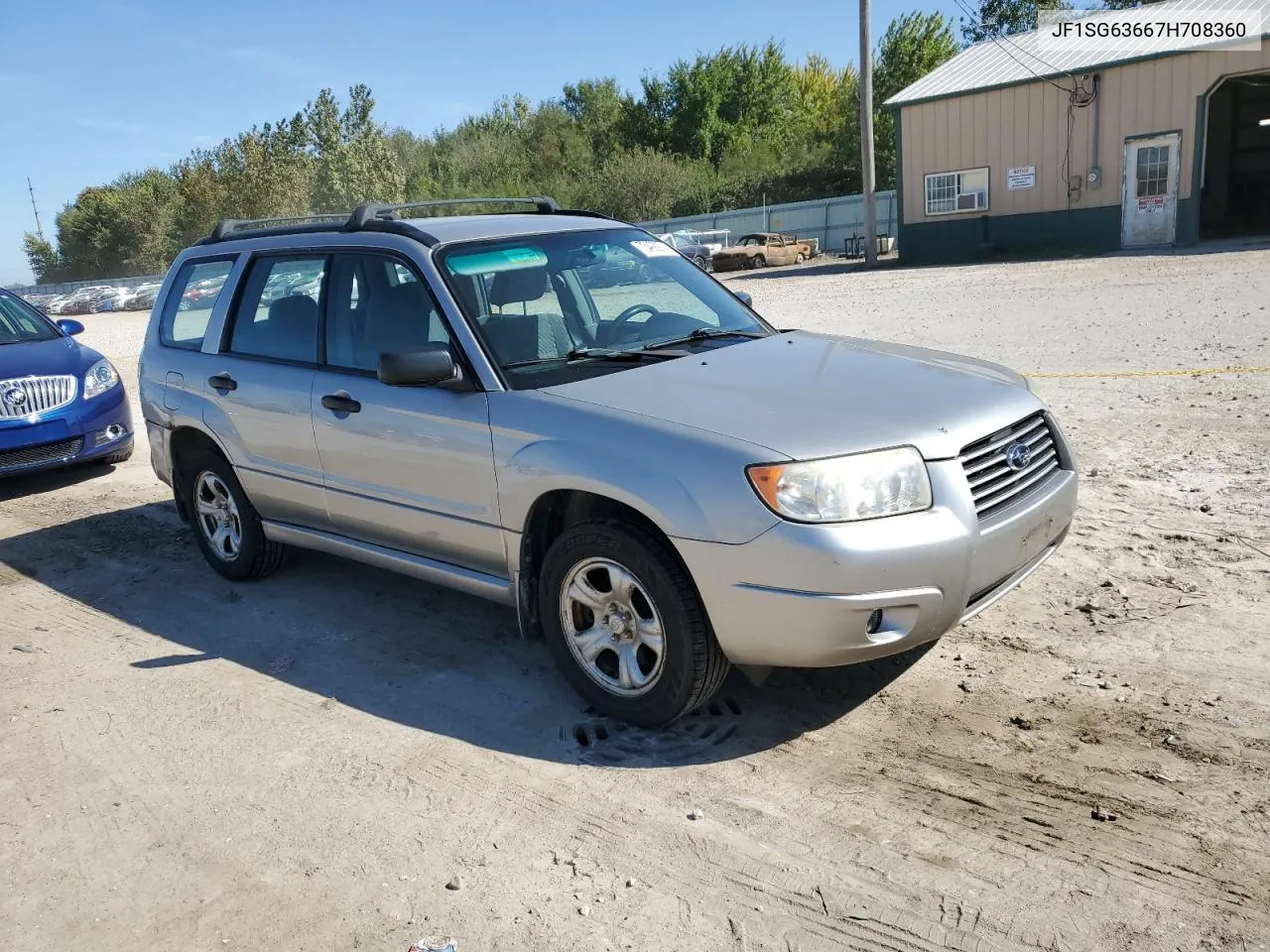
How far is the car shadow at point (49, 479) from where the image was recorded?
8.68m

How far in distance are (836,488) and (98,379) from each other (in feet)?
25.0

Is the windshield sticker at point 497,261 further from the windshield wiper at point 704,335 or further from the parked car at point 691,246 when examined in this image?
the parked car at point 691,246

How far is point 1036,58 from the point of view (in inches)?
1071

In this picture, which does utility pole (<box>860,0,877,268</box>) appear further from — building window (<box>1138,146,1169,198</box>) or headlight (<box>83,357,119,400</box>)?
headlight (<box>83,357,119,400</box>)

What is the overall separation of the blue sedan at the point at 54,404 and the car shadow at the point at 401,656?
5.97 ft

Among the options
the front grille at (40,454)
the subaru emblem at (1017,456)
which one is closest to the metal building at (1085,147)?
the subaru emblem at (1017,456)

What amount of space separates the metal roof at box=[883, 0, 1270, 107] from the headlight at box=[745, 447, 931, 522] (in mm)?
24973

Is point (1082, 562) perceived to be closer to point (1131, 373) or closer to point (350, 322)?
point (350, 322)

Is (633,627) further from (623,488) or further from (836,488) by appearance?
(836,488)

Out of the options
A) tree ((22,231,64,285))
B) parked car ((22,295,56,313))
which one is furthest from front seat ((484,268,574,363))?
tree ((22,231,64,285))

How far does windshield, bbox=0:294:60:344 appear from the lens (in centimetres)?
913

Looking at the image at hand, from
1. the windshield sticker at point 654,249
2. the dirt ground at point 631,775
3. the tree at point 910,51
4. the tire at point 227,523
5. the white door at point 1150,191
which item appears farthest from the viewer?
the tree at point 910,51

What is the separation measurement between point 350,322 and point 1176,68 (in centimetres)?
2524

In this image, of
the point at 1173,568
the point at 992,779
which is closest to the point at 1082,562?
the point at 1173,568
